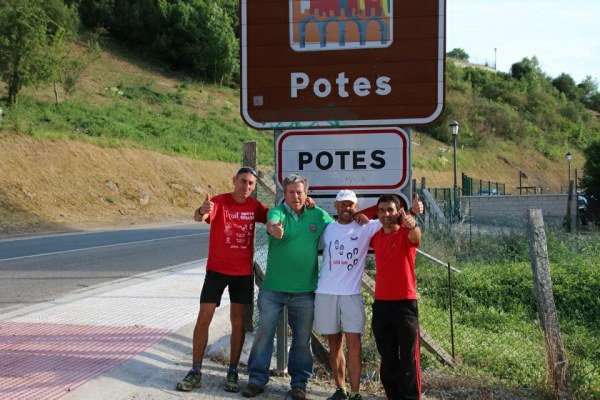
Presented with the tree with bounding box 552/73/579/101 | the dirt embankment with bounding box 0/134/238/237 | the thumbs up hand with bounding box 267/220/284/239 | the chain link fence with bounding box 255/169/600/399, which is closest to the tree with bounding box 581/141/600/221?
the chain link fence with bounding box 255/169/600/399

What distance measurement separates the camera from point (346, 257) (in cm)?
502

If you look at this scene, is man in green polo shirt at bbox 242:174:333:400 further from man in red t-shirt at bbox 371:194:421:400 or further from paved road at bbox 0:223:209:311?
paved road at bbox 0:223:209:311

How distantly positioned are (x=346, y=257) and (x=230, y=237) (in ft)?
3.00

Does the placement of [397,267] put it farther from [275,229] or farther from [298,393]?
[298,393]

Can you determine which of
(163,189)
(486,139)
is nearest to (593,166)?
(163,189)

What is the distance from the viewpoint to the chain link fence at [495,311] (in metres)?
5.84

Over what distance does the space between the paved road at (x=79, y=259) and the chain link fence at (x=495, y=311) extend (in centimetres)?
439

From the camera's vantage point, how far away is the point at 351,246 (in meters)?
5.03

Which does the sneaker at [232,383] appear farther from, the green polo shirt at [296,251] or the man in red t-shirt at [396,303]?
the man in red t-shirt at [396,303]

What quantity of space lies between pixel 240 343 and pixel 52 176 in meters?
26.1

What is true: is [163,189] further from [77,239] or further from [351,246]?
[351,246]

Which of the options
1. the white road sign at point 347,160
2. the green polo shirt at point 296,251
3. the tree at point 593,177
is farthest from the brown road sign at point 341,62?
the tree at point 593,177

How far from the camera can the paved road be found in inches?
409

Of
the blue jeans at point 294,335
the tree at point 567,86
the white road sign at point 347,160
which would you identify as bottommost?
the blue jeans at point 294,335
